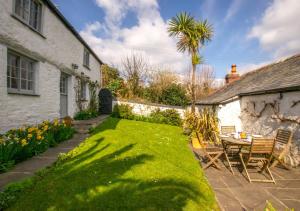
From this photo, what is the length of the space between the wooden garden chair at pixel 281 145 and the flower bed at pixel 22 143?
272 inches

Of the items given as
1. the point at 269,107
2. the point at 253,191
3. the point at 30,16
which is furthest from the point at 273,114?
the point at 30,16

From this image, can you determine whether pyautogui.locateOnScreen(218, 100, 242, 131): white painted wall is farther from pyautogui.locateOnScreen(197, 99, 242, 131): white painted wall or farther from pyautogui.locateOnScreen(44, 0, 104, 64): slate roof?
pyautogui.locateOnScreen(44, 0, 104, 64): slate roof

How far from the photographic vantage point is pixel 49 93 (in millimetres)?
8617

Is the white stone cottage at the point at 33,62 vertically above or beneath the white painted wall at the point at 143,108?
above

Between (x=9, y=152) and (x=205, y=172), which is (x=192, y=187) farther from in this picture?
(x=9, y=152)

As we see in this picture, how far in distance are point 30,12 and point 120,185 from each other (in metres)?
7.24

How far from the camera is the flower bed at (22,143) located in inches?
187

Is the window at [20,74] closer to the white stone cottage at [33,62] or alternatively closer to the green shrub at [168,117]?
the white stone cottage at [33,62]

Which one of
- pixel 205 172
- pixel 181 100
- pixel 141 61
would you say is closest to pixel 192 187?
pixel 205 172

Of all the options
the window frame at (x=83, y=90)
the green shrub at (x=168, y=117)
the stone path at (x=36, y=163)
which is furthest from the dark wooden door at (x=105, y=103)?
the stone path at (x=36, y=163)

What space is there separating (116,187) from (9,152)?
2.93 m

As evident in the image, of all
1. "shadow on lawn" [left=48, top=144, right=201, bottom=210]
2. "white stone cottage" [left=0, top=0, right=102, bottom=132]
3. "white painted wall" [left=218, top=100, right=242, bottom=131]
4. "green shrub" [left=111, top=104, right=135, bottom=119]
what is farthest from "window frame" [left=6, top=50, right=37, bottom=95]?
"green shrub" [left=111, top=104, right=135, bottom=119]

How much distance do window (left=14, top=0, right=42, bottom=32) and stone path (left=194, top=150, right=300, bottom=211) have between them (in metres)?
7.91

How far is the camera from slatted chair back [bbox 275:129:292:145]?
604cm
